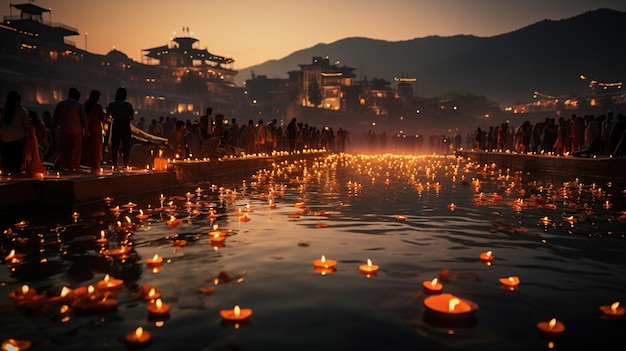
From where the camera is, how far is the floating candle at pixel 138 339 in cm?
271

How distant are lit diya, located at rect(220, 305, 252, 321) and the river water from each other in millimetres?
51

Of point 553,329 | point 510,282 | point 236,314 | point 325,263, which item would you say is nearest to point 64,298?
point 236,314

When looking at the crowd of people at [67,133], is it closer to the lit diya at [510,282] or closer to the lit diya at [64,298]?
the lit diya at [64,298]

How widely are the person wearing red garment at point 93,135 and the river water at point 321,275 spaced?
9.16ft

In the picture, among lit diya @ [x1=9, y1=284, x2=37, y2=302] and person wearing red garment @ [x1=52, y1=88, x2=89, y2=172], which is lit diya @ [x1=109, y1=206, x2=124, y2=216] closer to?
person wearing red garment @ [x1=52, y1=88, x2=89, y2=172]

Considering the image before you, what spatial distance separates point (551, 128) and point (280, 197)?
55.8 feet

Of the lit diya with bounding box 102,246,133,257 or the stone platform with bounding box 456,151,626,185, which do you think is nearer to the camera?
the lit diya with bounding box 102,246,133,257

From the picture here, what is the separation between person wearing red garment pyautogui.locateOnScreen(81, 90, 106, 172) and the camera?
10688mm

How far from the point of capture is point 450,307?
3117mm

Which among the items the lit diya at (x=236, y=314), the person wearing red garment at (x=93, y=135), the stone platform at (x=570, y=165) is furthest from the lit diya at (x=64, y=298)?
A: the stone platform at (x=570, y=165)

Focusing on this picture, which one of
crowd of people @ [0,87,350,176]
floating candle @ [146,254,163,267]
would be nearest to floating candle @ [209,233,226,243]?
floating candle @ [146,254,163,267]

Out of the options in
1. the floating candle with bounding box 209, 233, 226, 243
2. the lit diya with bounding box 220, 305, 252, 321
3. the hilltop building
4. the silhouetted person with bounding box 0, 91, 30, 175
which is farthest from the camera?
the hilltop building

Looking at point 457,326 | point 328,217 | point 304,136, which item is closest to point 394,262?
point 457,326

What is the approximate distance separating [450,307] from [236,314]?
138cm
